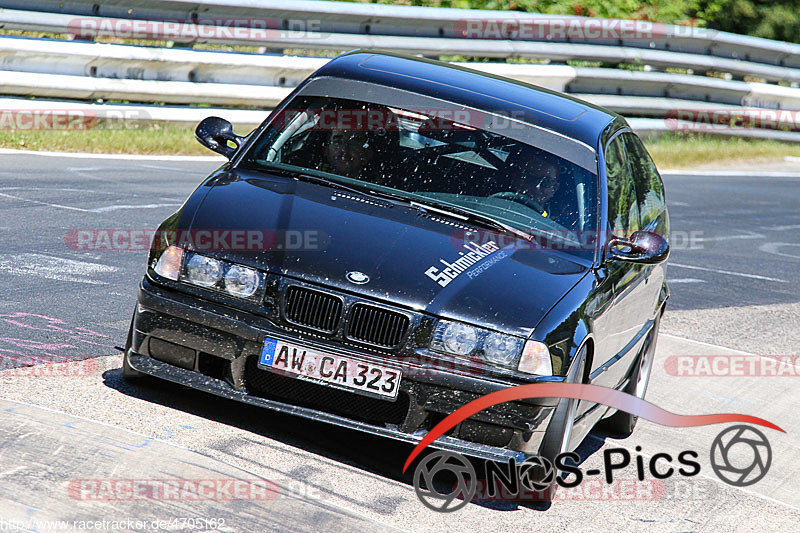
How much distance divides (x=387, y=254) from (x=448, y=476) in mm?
973

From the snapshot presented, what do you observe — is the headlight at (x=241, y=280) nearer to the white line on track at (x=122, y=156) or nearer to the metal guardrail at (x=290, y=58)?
the white line on track at (x=122, y=156)

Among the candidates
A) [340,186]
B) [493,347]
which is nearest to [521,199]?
[340,186]

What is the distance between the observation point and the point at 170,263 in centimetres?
500

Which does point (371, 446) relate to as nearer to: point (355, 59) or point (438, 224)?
point (438, 224)

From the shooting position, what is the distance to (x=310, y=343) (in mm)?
4699

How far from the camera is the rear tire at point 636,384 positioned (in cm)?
622

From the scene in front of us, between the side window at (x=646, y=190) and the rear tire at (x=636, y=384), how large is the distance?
1.95 feet

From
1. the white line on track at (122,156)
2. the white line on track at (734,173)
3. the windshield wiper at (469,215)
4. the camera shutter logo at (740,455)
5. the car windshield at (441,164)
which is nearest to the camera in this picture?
the windshield wiper at (469,215)

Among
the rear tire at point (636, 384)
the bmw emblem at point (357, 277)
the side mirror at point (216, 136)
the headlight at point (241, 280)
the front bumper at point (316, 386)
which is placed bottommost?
the rear tire at point (636, 384)

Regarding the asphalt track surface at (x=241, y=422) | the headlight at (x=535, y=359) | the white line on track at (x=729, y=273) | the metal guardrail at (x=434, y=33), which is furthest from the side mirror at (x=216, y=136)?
the metal guardrail at (x=434, y=33)

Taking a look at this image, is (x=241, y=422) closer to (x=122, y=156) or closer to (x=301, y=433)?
(x=301, y=433)

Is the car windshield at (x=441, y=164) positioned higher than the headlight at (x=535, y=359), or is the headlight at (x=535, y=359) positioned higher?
the car windshield at (x=441, y=164)

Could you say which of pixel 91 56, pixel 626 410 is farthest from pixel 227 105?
pixel 626 410

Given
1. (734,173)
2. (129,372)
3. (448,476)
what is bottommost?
(734,173)
